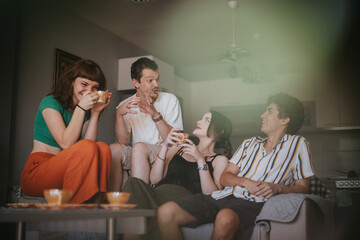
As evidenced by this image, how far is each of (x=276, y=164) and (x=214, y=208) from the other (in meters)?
0.39

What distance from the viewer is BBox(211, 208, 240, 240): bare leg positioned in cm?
160

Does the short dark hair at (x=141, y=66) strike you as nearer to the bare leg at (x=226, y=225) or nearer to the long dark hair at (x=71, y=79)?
the long dark hair at (x=71, y=79)

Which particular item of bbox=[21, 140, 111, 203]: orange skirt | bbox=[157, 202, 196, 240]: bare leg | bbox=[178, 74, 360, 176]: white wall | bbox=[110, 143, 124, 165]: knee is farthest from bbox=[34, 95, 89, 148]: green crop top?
bbox=[178, 74, 360, 176]: white wall

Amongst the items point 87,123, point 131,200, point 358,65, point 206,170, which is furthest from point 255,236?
point 358,65

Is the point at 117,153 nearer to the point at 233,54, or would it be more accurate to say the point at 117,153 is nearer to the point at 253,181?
the point at 253,181

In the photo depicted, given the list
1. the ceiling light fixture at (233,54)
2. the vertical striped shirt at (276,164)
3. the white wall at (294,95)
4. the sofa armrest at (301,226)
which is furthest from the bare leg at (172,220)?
the white wall at (294,95)

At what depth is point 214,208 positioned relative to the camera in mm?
1811

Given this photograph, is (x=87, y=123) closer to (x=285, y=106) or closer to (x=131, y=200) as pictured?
(x=131, y=200)

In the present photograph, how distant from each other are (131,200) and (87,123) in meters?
0.59

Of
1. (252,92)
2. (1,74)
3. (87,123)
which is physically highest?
(252,92)

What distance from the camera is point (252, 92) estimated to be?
197 inches

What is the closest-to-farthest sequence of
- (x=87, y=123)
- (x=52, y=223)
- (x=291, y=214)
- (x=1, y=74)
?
(x=52, y=223) < (x=291, y=214) < (x=87, y=123) < (x=1, y=74)

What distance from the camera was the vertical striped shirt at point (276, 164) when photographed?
1.84 metres

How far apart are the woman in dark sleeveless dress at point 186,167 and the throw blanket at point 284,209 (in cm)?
40
